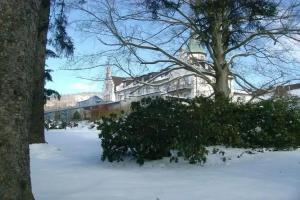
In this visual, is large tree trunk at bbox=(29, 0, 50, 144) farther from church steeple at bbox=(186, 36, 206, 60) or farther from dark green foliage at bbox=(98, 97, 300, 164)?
church steeple at bbox=(186, 36, 206, 60)

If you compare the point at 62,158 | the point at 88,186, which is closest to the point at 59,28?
the point at 62,158

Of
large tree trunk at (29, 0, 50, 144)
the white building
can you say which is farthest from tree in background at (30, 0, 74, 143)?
the white building

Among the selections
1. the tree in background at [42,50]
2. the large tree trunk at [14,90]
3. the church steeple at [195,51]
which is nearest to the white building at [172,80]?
the church steeple at [195,51]

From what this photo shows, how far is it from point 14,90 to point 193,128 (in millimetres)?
6246

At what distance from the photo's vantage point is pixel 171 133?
1060 centimetres

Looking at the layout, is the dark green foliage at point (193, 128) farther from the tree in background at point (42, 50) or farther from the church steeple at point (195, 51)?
the church steeple at point (195, 51)

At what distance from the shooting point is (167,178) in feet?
28.8

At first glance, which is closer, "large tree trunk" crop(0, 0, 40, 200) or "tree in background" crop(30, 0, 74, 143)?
"large tree trunk" crop(0, 0, 40, 200)

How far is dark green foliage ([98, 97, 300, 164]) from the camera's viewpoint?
10578mm

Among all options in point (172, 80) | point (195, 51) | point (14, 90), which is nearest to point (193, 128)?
point (14, 90)

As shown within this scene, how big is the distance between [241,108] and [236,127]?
0.60 m

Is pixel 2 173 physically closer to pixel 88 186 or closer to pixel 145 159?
pixel 88 186

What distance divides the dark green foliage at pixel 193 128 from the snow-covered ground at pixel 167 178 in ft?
0.99

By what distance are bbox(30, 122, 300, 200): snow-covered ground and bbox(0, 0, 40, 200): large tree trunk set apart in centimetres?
209
